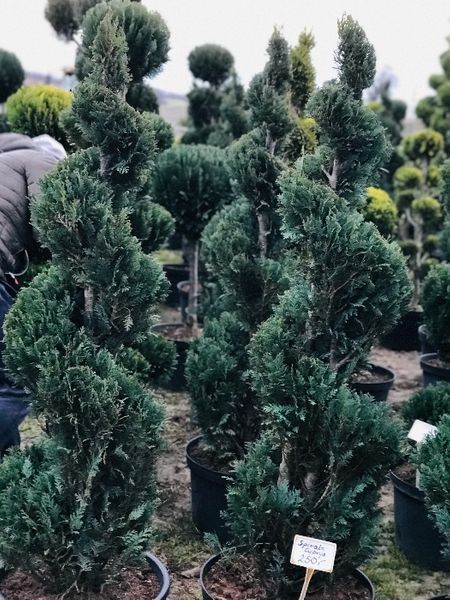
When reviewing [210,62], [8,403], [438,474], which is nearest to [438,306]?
[438,474]

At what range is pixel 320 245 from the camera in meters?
2.97

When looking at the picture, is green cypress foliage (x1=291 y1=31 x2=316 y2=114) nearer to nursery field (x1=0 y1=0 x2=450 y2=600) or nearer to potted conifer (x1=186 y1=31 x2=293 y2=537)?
potted conifer (x1=186 y1=31 x2=293 y2=537)

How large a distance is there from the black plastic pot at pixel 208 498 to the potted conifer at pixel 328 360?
3.27ft

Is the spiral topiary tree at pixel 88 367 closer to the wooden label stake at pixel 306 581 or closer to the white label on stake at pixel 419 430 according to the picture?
the wooden label stake at pixel 306 581

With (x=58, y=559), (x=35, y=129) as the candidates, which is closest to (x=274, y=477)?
(x=58, y=559)

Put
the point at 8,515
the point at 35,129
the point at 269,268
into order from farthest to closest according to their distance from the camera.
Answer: the point at 35,129, the point at 269,268, the point at 8,515

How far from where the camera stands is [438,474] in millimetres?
3291

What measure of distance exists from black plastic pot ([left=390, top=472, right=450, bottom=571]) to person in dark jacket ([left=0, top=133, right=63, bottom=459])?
2177 millimetres

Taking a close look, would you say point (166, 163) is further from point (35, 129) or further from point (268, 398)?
point (268, 398)

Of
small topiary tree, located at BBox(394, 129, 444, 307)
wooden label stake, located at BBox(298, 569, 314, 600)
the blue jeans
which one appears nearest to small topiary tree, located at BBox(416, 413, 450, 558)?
wooden label stake, located at BBox(298, 569, 314, 600)

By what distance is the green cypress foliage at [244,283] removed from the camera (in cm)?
436

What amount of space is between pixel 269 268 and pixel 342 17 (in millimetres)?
1590

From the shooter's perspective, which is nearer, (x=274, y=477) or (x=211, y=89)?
(x=274, y=477)

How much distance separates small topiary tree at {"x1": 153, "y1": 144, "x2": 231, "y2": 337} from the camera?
6.76 meters
